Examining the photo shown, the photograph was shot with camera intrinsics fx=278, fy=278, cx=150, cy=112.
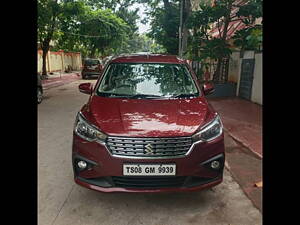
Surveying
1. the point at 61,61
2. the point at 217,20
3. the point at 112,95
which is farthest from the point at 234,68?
the point at 61,61

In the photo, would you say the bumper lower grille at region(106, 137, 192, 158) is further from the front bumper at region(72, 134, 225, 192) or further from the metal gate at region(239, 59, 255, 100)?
the metal gate at region(239, 59, 255, 100)

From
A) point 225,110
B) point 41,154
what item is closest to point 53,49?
point 225,110

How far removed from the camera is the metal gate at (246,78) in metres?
9.54

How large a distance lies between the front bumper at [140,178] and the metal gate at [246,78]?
739 cm

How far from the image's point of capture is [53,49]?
28250 millimetres

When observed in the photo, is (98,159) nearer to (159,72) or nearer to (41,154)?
(159,72)

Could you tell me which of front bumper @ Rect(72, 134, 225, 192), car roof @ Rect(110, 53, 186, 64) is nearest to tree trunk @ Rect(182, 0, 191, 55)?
car roof @ Rect(110, 53, 186, 64)

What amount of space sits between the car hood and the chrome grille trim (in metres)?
0.05

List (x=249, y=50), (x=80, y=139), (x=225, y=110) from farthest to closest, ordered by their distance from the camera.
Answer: (x=249, y=50) < (x=225, y=110) < (x=80, y=139)

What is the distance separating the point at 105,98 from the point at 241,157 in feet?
8.25

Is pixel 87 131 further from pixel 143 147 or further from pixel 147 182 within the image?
pixel 147 182

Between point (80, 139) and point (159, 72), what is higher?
point (159, 72)

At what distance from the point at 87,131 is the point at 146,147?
2.16ft

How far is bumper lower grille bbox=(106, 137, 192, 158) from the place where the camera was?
2.67 metres
